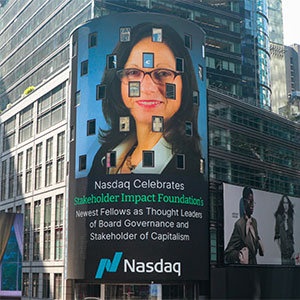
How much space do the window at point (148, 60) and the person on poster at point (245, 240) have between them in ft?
66.9

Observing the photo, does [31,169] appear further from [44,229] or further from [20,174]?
[44,229]

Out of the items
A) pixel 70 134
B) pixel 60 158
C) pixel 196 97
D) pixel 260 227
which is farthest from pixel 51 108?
pixel 260 227

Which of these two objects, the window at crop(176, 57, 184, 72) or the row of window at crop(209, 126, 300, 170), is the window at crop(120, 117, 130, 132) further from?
the row of window at crop(209, 126, 300, 170)

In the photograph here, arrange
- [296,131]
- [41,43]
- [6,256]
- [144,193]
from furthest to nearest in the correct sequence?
1. [41,43]
2. [296,131]
3. [6,256]
4. [144,193]

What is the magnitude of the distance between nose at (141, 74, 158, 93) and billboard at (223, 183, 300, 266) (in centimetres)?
1477

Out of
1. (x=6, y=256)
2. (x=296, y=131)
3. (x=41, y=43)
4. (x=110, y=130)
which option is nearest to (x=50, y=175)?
(x=6, y=256)

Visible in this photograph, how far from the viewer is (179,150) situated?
64125 millimetres

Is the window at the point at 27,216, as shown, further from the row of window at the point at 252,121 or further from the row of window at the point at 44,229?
the row of window at the point at 252,121

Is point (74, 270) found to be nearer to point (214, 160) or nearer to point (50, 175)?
point (50, 175)

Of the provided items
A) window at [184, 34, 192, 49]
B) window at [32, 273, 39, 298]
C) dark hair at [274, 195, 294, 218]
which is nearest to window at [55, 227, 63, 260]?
window at [32, 273, 39, 298]

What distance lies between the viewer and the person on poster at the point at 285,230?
79.4 m

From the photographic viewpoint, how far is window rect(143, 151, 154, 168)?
62.6 m

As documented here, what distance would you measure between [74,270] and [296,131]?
41.8 meters

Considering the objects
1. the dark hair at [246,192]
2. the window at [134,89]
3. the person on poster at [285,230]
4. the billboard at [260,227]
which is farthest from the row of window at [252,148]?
the window at [134,89]
